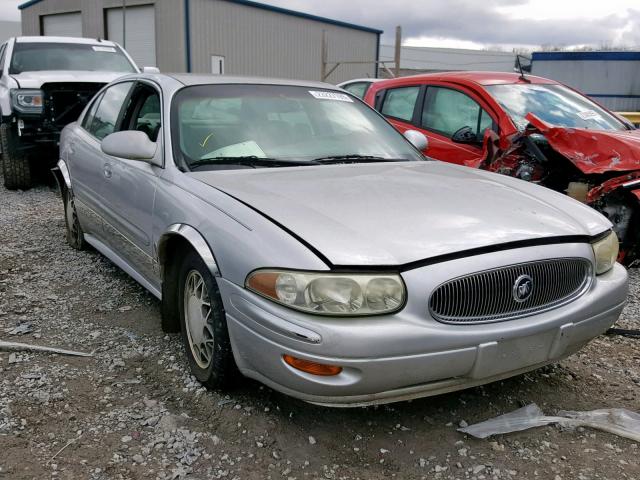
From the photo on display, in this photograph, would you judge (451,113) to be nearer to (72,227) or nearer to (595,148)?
(595,148)

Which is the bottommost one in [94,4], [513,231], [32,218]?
[32,218]

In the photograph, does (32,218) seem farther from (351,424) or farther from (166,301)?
(351,424)

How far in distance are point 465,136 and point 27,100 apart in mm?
5153

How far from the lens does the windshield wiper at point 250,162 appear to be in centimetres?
308

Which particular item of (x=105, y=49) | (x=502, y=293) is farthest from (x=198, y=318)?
(x=105, y=49)

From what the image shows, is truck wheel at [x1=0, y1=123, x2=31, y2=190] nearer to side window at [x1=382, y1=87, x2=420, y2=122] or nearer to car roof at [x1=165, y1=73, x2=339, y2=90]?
side window at [x1=382, y1=87, x2=420, y2=122]

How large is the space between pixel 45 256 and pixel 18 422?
8.73 ft

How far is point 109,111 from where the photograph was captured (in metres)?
4.25

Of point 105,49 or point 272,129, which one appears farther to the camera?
point 105,49

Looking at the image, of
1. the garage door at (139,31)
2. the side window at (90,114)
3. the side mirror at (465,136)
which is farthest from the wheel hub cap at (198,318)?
the garage door at (139,31)

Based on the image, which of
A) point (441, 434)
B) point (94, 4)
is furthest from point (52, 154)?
point (94, 4)

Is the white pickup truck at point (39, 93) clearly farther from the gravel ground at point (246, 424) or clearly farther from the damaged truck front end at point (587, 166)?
the damaged truck front end at point (587, 166)

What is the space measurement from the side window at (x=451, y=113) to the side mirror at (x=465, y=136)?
49 mm

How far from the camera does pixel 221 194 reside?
264 cm
